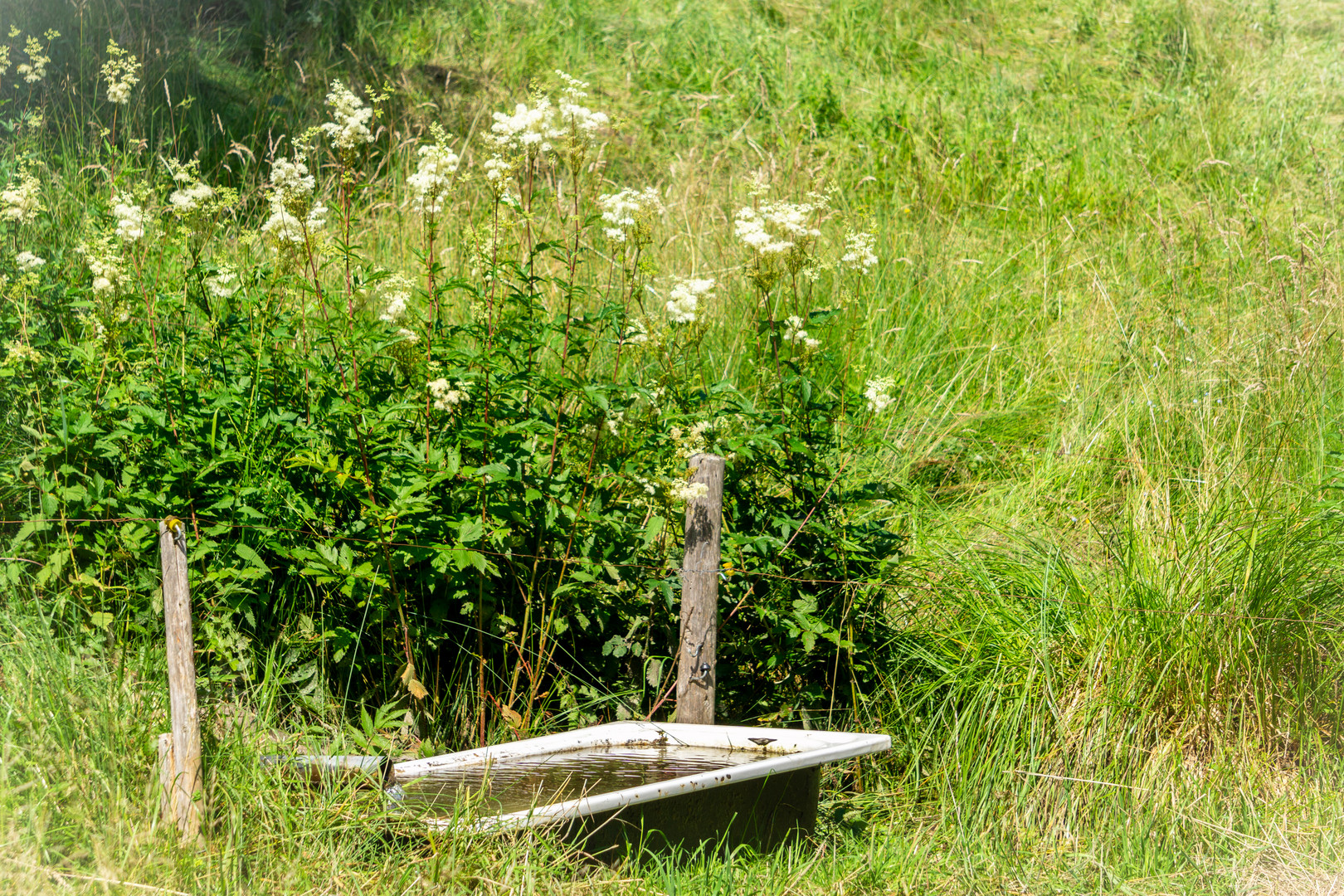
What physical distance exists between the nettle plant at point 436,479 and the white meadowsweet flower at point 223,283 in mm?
16

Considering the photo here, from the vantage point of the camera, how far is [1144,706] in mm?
3363

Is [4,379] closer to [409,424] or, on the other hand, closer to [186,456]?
[186,456]

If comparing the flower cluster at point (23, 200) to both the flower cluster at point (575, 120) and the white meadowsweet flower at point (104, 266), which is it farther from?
the flower cluster at point (575, 120)

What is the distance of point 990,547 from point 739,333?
1.89 meters

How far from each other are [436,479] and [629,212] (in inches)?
38.8

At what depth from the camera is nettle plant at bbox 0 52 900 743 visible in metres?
3.13

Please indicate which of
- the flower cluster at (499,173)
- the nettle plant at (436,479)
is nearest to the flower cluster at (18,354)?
the nettle plant at (436,479)

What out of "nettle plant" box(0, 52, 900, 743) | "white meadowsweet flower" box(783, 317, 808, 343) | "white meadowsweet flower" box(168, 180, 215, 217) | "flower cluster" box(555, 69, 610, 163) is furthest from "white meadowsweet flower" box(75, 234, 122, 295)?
"white meadowsweet flower" box(783, 317, 808, 343)

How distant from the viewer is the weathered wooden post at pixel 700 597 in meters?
3.22

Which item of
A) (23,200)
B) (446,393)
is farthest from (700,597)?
(23,200)

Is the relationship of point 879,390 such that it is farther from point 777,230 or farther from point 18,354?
point 18,354

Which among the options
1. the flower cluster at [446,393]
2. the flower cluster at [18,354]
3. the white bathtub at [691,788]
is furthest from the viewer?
the flower cluster at [18,354]

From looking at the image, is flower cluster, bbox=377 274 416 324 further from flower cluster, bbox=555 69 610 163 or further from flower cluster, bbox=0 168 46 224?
flower cluster, bbox=0 168 46 224

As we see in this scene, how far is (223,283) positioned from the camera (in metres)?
3.39
